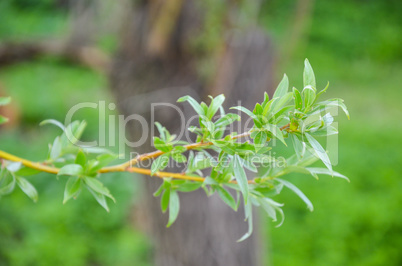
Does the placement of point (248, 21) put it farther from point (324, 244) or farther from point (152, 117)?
point (324, 244)

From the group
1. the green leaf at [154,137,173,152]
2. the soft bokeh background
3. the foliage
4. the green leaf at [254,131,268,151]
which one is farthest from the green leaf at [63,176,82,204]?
the soft bokeh background

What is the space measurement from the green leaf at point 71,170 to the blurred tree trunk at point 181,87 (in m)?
1.17

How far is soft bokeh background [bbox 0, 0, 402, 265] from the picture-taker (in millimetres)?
2684

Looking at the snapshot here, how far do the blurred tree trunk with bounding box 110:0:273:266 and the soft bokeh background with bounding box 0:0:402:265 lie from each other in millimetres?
353

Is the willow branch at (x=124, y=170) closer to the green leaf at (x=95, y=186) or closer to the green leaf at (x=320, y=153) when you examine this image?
the green leaf at (x=95, y=186)

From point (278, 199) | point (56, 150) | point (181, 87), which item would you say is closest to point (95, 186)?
point (56, 150)

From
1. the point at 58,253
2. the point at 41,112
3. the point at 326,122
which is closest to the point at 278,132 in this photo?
the point at 326,122

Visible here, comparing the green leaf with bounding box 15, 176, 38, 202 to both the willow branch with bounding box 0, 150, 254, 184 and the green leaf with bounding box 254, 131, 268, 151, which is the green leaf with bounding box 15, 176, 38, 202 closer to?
the willow branch with bounding box 0, 150, 254, 184

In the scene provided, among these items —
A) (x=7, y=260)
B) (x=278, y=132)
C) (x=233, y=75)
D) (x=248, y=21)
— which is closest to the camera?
(x=278, y=132)

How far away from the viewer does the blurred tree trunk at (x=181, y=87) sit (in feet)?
5.57

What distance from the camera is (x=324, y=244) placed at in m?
2.76

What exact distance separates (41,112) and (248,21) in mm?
3450

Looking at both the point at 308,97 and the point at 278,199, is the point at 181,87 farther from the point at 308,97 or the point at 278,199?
the point at 278,199

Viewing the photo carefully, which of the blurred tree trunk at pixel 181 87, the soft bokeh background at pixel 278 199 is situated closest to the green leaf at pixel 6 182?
the blurred tree trunk at pixel 181 87
